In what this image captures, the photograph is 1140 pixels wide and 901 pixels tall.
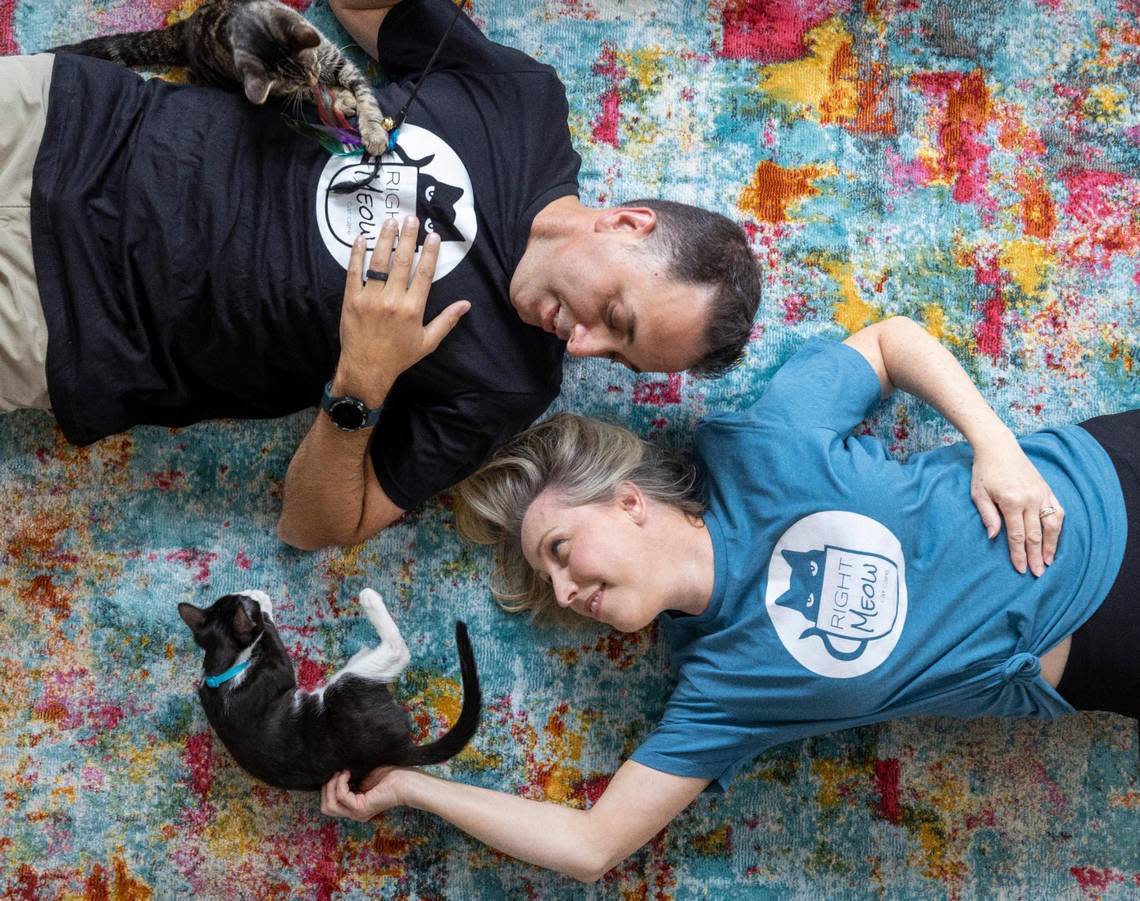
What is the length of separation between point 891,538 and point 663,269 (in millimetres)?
581

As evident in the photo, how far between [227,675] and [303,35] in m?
1.03

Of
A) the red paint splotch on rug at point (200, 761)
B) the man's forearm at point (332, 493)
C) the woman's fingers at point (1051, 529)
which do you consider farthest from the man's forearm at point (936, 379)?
the red paint splotch on rug at point (200, 761)

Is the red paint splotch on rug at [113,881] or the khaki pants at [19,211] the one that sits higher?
the khaki pants at [19,211]

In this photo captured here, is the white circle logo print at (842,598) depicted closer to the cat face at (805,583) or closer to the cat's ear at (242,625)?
the cat face at (805,583)

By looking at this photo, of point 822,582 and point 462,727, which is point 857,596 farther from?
point 462,727

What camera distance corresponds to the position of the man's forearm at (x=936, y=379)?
59.4 inches

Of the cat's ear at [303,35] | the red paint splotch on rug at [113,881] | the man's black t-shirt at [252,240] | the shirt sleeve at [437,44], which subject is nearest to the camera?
the cat's ear at [303,35]

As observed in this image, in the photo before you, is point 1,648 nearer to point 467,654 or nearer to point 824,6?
point 467,654

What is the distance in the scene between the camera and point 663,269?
4.25ft

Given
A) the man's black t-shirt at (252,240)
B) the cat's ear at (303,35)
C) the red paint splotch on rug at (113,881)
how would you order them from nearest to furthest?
1. the cat's ear at (303,35)
2. the man's black t-shirt at (252,240)
3. the red paint splotch on rug at (113,881)

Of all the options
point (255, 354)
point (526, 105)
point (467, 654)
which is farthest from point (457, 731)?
point (526, 105)

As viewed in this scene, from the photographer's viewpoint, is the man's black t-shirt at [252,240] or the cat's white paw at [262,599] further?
the cat's white paw at [262,599]

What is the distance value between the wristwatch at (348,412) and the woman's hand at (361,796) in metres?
0.61

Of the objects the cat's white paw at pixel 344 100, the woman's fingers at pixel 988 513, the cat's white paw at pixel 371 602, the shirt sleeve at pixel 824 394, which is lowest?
the cat's white paw at pixel 371 602
